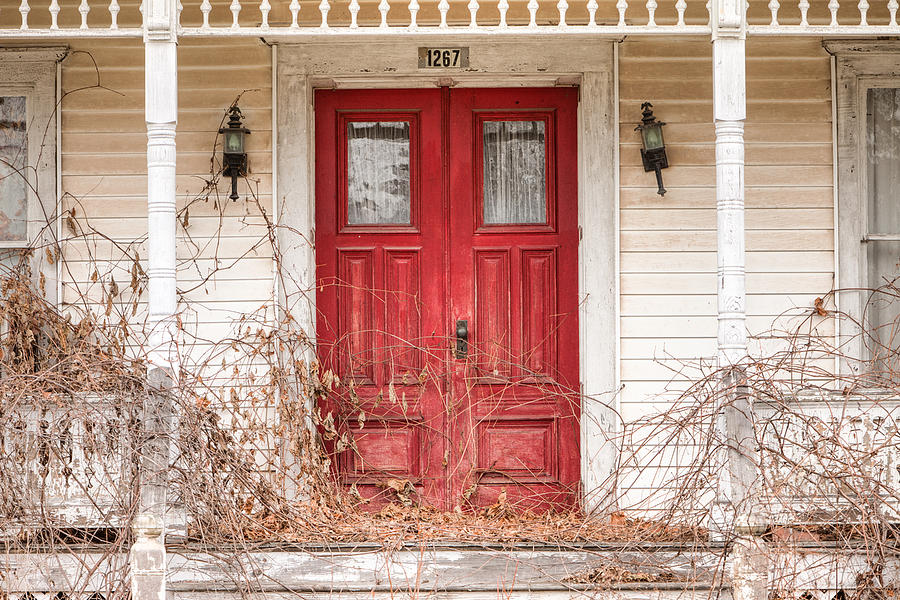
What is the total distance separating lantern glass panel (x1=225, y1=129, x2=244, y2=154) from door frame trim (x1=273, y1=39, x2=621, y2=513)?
9.4 inches

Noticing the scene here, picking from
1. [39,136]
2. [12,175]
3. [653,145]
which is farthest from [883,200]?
[12,175]

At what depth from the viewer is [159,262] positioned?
5.34m

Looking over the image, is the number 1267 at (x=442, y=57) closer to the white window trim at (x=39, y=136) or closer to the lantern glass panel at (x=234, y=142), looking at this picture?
the lantern glass panel at (x=234, y=142)

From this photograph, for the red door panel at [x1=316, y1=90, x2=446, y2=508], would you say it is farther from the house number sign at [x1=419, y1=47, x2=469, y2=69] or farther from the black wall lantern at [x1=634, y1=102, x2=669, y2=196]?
the black wall lantern at [x1=634, y1=102, x2=669, y2=196]

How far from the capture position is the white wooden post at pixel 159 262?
5.08 metres

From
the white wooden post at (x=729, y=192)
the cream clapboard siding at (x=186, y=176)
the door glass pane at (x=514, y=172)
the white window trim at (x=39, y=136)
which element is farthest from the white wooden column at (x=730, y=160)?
the white window trim at (x=39, y=136)

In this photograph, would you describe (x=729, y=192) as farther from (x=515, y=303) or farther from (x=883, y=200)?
(x=883, y=200)

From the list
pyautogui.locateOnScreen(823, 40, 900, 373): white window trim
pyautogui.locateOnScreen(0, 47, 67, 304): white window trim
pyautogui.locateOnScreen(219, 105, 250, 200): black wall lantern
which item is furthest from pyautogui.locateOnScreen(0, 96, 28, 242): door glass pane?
pyautogui.locateOnScreen(823, 40, 900, 373): white window trim

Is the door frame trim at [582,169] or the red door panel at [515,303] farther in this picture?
the red door panel at [515,303]

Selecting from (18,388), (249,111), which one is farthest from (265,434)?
(249,111)

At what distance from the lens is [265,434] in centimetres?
626

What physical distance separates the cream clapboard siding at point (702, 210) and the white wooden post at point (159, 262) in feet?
9.61

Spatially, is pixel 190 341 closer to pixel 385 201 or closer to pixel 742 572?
pixel 385 201

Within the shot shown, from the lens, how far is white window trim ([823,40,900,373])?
6531 millimetres
